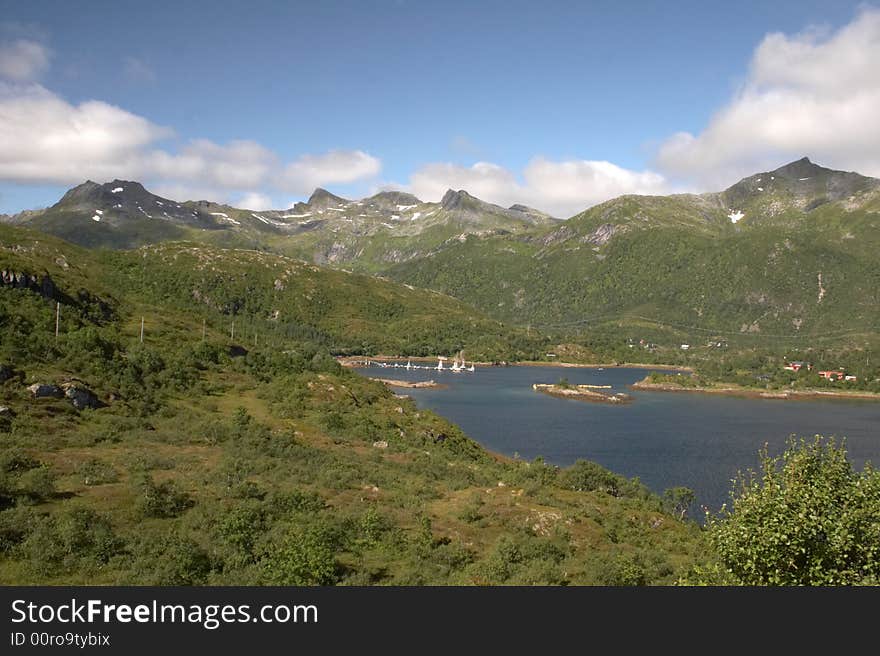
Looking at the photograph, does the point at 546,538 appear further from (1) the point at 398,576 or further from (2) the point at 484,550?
(1) the point at 398,576

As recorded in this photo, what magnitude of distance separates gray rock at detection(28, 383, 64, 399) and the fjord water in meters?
64.2

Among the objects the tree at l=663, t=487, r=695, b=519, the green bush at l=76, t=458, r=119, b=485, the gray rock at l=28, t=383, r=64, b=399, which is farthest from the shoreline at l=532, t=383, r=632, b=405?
the green bush at l=76, t=458, r=119, b=485

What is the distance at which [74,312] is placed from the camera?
285ft

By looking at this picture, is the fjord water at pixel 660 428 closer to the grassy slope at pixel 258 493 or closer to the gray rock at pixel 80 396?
the grassy slope at pixel 258 493

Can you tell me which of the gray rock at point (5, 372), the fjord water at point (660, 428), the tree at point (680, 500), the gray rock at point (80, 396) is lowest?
the fjord water at point (660, 428)

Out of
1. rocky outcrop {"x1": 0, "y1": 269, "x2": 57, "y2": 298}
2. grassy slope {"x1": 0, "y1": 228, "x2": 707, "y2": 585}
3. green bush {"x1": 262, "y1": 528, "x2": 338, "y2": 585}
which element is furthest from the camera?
rocky outcrop {"x1": 0, "y1": 269, "x2": 57, "y2": 298}

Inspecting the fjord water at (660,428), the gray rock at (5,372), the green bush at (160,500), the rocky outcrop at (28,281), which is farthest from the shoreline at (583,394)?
the green bush at (160,500)

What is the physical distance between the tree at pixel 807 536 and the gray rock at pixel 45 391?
182 ft

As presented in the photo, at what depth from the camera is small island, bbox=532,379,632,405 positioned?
167750mm

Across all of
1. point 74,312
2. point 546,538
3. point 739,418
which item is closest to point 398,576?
point 546,538

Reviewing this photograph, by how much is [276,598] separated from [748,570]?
13806mm

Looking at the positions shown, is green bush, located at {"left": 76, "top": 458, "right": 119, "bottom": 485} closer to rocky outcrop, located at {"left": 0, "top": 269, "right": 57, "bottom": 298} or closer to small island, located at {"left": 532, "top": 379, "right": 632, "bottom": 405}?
rocky outcrop, located at {"left": 0, "top": 269, "right": 57, "bottom": 298}

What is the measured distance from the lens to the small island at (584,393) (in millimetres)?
167750

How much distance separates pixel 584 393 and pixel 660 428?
47.7 m
